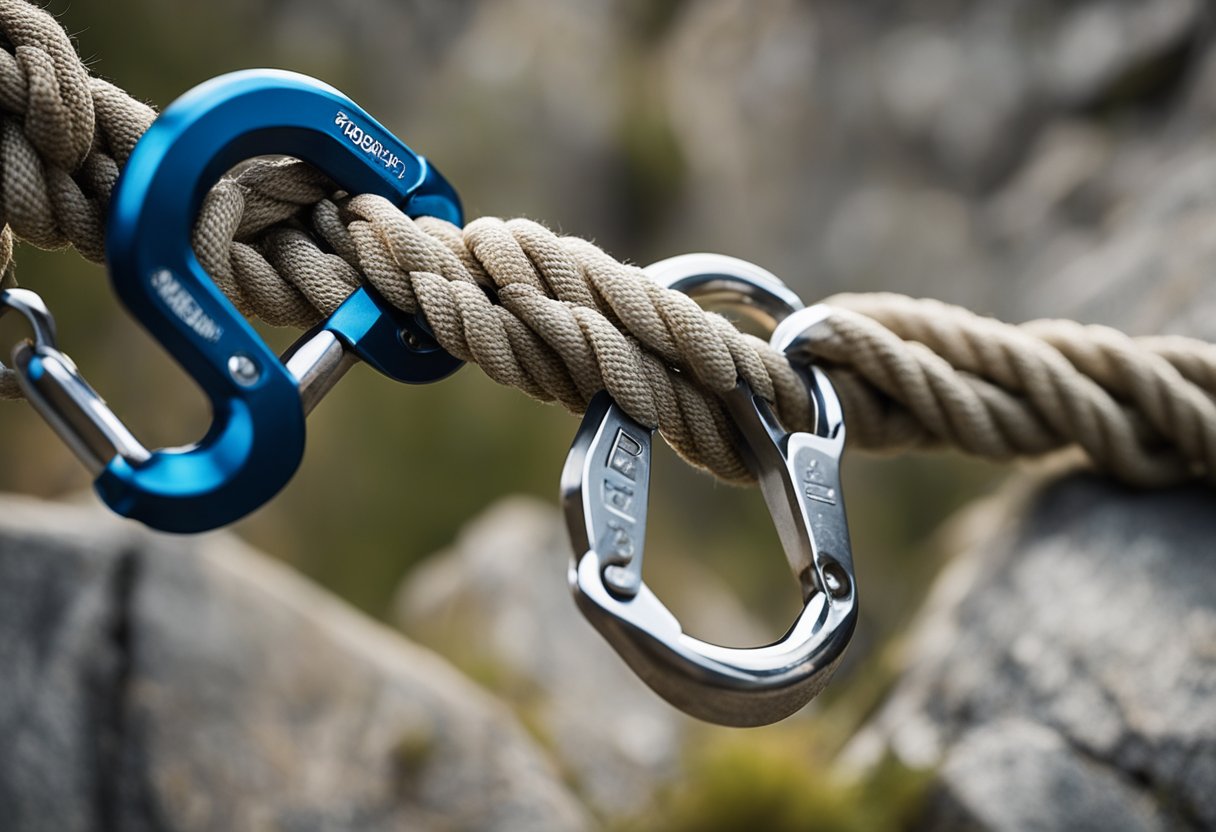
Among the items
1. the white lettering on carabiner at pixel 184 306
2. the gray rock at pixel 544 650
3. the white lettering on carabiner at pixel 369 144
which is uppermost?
the white lettering on carabiner at pixel 369 144

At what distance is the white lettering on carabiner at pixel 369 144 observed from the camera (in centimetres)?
54

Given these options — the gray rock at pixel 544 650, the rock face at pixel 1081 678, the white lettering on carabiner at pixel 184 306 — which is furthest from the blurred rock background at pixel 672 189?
the white lettering on carabiner at pixel 184 306

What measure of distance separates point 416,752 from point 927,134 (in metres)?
3.16

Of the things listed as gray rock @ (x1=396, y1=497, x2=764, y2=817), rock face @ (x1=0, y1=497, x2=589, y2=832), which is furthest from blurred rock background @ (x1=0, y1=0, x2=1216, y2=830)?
rock face @ (x1=0, y1=497, x2=589, y2=832)

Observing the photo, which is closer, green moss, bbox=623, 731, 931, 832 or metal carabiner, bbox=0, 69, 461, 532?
→ metal carabiner, bbox=0, 69, 461, 532

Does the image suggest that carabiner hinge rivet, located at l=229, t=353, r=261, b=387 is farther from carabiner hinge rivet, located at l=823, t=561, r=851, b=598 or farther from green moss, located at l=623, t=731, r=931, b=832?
green moss, located at l=623, t=731, r=931, b=832

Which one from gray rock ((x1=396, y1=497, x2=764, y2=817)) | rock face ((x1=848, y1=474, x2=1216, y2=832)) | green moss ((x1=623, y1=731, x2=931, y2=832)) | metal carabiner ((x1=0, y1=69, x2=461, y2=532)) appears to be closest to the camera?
metal carabiner ((x1=0, y1=69, x2=461, y2=532))

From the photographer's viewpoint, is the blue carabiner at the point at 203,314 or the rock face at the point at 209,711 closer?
the blue carabiner at the point at 203,314

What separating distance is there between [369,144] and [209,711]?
0.96 meters

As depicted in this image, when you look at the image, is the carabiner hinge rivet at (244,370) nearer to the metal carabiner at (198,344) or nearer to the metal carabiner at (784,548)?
the metal carabiner at (198,344)

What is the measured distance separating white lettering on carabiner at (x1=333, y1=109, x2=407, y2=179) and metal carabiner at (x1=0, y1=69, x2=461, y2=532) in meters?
0.01

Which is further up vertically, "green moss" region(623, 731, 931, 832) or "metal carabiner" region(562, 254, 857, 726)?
"metal carabiner" region(562, 254, 857, 726)

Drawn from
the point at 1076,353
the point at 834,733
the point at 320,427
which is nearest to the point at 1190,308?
the point at 1076,353

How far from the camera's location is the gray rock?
6.57 ft
